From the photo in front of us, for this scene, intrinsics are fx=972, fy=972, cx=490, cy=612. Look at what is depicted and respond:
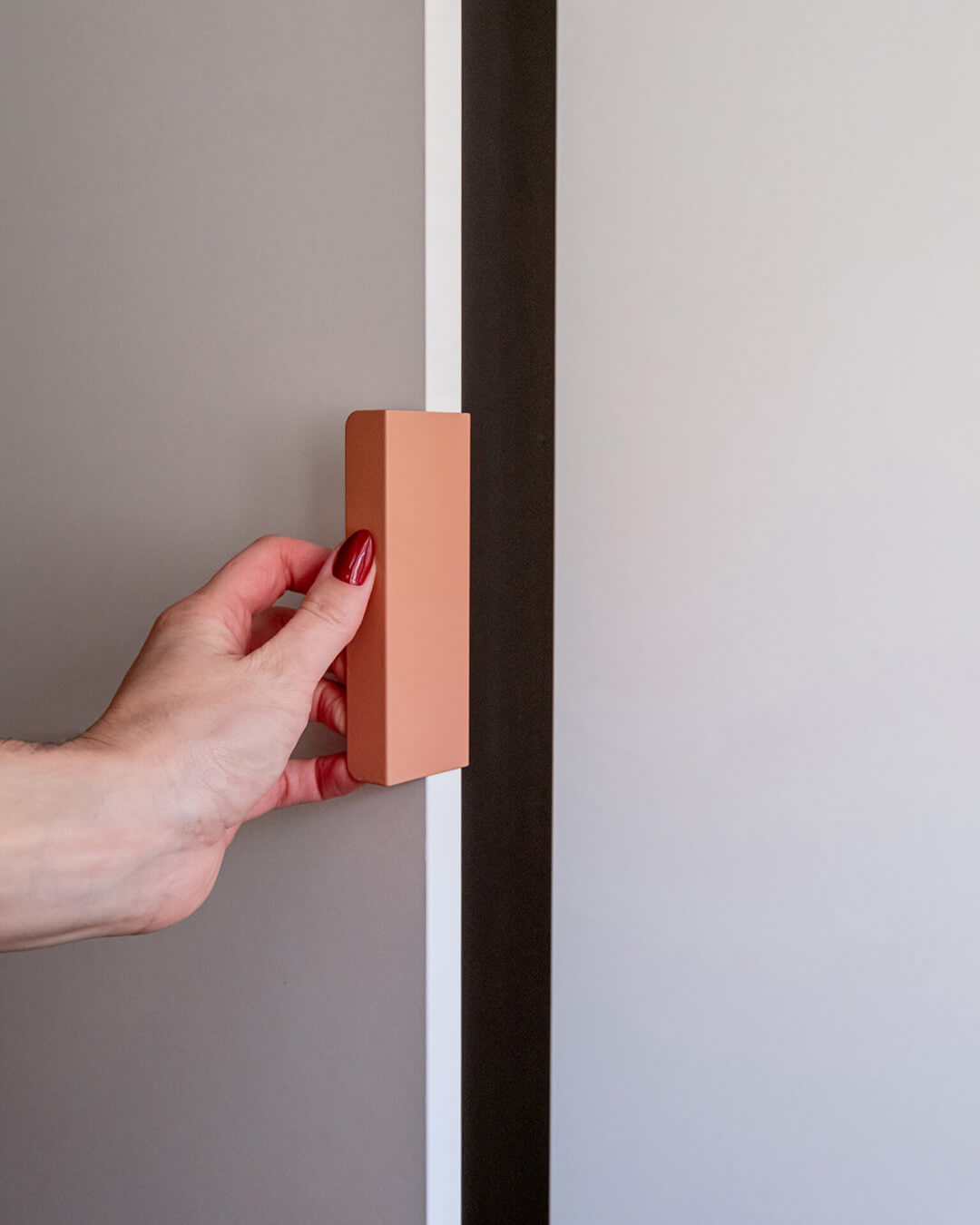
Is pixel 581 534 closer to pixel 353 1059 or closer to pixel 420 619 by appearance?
pixel 420 619

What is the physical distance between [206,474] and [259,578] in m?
0.11

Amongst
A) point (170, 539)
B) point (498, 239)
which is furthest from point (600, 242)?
point (170, 539)

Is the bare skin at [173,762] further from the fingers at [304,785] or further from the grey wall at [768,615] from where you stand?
the grey wall at [768,615]

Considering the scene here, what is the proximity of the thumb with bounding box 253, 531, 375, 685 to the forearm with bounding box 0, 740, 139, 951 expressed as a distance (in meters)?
0.10

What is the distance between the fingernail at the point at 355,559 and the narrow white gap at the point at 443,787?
8 centimetres

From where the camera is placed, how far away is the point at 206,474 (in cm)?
58

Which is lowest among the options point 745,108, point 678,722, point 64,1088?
point 64,1088

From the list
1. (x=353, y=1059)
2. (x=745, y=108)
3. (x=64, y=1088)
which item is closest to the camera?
(x=745, y=108)

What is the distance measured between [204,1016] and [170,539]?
0.30m

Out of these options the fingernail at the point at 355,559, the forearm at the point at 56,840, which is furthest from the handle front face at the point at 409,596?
the forearm at the point at 56,840

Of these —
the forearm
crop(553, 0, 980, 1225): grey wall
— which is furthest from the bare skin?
crop(553, 0, 980, 1225): grey wall

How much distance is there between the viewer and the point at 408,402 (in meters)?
0.52

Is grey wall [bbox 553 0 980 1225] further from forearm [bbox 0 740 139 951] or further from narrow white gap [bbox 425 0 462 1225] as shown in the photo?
forearm [bbox 0 740 139 951]

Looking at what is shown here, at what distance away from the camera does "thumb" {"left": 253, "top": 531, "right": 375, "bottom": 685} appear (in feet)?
1.55
